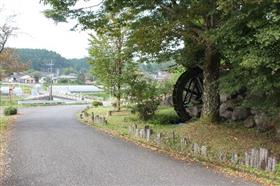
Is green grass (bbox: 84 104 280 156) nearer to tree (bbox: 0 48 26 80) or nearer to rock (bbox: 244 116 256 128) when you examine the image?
rock (bbox: 244 116 256 128)

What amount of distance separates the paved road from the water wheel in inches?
252

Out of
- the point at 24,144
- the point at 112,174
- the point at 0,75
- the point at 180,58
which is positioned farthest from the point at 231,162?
the point at 0,75

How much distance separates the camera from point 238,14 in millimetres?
10094

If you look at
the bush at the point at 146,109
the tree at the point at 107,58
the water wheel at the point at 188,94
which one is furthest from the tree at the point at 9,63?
the water wheel at the point at 188,94

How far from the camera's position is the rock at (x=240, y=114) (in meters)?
16.0

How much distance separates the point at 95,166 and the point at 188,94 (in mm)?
11541

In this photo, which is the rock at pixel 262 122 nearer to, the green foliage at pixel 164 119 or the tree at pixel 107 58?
the green foliage at pixel 164 119

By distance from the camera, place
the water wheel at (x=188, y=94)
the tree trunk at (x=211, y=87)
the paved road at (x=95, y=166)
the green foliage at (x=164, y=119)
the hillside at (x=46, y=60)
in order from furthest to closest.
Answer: the hillside at (x=46, y=60) < the water wheel at (x=188, y=94) < the green foliage at (x=164, y=119) < the tree trunk at (x=211, y=87) < the paved road at (x=95, y=166)

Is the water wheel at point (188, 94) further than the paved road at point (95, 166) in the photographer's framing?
Yes

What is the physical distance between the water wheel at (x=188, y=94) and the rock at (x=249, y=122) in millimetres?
4328

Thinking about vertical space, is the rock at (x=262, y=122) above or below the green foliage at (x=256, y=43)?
below

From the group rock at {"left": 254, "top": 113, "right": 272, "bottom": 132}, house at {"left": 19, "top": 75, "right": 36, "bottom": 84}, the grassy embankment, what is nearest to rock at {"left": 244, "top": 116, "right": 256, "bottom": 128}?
the grassy embankment

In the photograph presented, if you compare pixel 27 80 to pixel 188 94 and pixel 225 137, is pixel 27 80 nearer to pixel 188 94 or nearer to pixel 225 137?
pixel 188 94

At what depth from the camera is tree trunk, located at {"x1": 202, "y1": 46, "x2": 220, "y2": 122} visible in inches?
606
